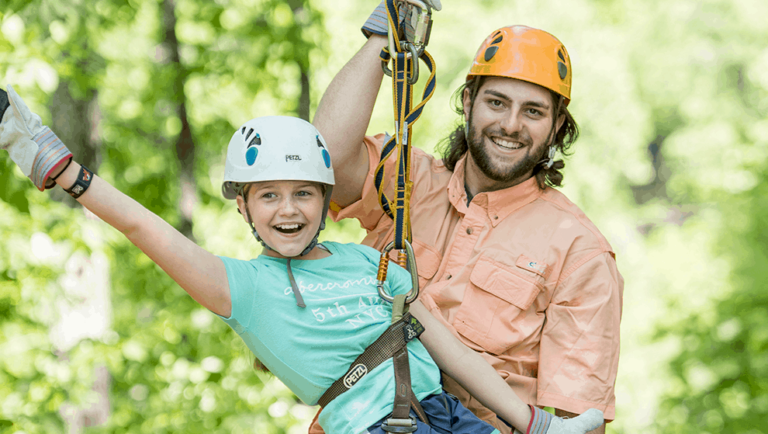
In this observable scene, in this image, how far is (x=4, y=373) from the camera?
5605mm

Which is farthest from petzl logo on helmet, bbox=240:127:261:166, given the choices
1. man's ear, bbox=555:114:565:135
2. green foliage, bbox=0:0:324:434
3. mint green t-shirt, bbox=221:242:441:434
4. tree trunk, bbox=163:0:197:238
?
tree trunk, bbox=163:0:197:238

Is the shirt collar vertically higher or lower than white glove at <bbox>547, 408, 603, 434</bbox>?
higher

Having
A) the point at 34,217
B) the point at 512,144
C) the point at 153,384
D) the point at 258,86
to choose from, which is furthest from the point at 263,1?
the point at 512,144

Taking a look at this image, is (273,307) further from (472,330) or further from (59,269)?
(59,269)

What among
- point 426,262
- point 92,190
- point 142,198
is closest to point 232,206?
point 142,198

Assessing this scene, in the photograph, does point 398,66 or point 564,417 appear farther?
point 564,417

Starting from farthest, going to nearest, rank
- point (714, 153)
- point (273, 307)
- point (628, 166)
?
point (714, 153) → point (628, 166) → point (273, 307)

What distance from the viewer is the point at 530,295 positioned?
2.73m

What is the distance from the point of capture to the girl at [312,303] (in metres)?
2.11

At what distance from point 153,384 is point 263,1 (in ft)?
12.0

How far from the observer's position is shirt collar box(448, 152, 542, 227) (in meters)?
2.92

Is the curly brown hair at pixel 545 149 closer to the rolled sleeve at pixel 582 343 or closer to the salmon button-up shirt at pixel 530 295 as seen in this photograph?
the salmon button-up shirt at pixel 530 295

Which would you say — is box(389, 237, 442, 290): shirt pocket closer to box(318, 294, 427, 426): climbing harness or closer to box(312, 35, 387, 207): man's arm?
box(312, 35, 387, 207): man's arm

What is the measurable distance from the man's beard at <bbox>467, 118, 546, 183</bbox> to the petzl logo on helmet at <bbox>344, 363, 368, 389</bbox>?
110 cm
